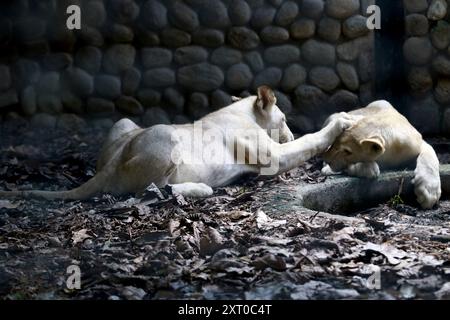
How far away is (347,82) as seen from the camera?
8656 millimetres

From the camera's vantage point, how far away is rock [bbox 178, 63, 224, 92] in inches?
349

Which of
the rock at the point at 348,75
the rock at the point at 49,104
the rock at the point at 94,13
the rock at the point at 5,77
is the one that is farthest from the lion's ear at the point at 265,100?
the rock at the point at 5,77

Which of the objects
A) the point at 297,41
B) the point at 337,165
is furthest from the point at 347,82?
the point at 337,165

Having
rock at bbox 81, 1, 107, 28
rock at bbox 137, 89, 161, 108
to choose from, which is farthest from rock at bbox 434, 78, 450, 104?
rock at bbox 81, 1, 107, 28

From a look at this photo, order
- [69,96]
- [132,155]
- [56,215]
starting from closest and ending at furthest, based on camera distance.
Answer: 1. [56,215]
2. [132,155]
3. [69,96]

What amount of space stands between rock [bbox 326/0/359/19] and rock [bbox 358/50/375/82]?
1.28 feet

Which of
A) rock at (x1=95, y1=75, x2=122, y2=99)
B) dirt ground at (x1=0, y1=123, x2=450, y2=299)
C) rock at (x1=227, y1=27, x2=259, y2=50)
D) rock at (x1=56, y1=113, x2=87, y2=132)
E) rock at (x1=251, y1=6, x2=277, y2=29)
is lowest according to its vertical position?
dirt ground at (x1=0, y1=123, x2=450, y2=299)

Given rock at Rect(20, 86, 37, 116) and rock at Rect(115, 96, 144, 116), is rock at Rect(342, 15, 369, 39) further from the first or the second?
rock at Rect(20, 86, 37, 116)

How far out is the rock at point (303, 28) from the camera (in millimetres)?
8594

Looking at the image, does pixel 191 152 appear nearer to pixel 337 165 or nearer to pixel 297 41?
pixel 337 165

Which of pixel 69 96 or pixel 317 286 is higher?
pixel 69 96

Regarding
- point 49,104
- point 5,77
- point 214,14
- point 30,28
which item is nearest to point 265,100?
point 214,14

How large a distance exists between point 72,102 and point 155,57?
37.7 inches

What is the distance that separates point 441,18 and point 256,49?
1.71 meters
